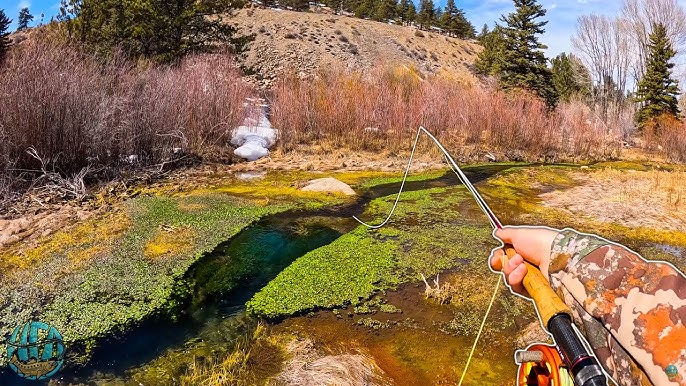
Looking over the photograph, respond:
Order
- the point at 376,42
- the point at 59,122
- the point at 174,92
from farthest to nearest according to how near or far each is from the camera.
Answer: the point at 376,42 → the point at 174,92 → the point at 59,122

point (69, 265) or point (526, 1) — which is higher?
point (526, 1)

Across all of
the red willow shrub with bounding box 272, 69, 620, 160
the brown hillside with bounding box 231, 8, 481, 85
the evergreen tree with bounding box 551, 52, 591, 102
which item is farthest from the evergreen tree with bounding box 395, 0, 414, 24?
the red willow shrub with bounding box 272, 69, 620, 160

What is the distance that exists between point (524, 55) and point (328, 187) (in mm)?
20508

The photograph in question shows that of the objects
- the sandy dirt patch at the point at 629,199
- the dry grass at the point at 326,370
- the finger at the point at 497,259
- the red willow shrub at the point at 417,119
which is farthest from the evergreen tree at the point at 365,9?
the finger at the point at 497,259

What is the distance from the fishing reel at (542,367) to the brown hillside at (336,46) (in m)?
30.7

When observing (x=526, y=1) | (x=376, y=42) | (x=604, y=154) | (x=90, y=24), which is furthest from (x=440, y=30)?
(x=90, y=24)

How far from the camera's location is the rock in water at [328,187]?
10.1 meters

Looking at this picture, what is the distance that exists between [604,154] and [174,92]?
1714 centimetres

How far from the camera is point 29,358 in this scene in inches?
163

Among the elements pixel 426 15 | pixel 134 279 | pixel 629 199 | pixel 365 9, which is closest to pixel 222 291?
pixel 134 279

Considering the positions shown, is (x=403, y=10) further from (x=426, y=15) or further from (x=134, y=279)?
(x=134, y=279)

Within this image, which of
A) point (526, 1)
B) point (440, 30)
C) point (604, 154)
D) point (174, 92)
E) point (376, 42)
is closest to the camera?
point (174, 92)

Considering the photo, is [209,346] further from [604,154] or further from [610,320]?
[604,154]

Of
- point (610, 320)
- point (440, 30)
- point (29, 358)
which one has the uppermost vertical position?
point (440, 30)
